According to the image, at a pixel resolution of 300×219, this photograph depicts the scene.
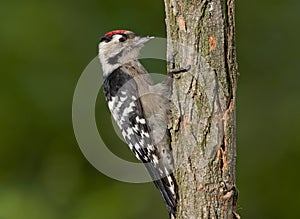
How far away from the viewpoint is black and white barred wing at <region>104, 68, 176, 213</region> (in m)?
3.82

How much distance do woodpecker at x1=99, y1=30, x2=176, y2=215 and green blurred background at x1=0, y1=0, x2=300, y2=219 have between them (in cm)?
239

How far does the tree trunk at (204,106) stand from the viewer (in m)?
3.13

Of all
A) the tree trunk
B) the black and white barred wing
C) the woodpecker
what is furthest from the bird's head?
the tree trunk

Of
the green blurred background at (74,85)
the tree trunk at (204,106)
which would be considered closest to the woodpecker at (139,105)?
the tree trunk at (204,106)

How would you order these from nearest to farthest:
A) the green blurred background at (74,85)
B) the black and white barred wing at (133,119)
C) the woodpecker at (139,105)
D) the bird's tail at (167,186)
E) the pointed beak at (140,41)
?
the bird's tail at (167,186)
the woodpecker at (139,105)
the black and white barred wing at (133,119)
the pointed beak at (140,41)
the green blurred background at (74,85)

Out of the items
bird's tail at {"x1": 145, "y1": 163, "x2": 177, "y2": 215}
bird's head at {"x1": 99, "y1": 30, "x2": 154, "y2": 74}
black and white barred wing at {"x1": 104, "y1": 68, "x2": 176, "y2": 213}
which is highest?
bird's head at {"x1": 99, "y1": 30, "x2": 154, "y2": 74}

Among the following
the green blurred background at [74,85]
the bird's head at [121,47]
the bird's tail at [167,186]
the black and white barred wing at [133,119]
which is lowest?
the green blurred background at [74,85]

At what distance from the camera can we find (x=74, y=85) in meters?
6.73

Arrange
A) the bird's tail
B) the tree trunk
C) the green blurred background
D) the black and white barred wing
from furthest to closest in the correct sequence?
the green blurred background → the black and white barred wing → the bird's tail → the tree trunk

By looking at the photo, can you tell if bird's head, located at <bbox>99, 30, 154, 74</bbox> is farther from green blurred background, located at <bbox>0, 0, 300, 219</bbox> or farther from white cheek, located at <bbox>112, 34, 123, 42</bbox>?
green blurred background, located at <bbox>0, 0, 300, 219</bbox>

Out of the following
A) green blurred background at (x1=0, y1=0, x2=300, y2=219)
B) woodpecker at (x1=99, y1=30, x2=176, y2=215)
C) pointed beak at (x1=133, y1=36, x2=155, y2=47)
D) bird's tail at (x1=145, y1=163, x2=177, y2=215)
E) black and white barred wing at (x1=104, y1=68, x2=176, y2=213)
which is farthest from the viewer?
green blurred background at (x1=0, y1=0, x2=300, y2=219)

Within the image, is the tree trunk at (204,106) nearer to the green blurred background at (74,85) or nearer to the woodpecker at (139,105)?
the woodpecker at (139,105)
